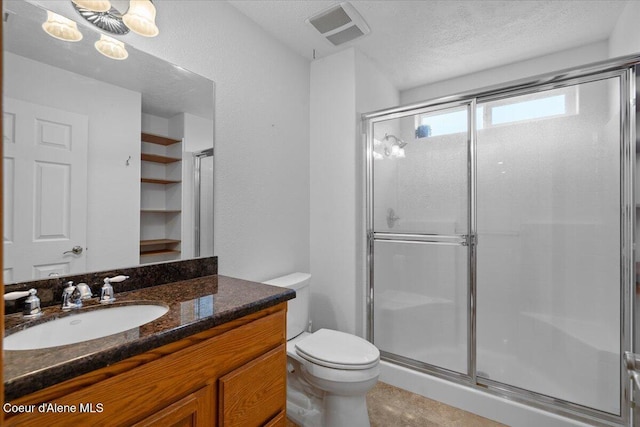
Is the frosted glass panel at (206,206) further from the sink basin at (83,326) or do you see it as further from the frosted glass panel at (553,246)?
the frosted glass panel at (553,246)

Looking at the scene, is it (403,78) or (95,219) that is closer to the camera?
(95,219)

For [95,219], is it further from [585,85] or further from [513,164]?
[585,85]

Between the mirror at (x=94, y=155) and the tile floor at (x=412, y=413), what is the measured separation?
1371mm

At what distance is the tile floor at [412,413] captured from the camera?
1783 mm

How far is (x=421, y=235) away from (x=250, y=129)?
1358 mm

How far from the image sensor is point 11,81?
3.53ft

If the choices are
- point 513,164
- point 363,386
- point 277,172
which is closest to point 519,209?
point 513,164

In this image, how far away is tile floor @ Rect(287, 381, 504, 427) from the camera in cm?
178

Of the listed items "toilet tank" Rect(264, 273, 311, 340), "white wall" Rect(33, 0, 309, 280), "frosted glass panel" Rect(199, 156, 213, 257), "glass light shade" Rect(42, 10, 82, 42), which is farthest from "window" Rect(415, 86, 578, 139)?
"glass light shade" Rect(42, 10, 82, 42)

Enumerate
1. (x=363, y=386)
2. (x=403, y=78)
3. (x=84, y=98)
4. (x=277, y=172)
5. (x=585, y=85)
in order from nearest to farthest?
(x=84, y=98), (x=363, y=386), (x=585, y=85), (x=277, y=172), (x=403, y=78)

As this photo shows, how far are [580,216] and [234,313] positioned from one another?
74.1 inches

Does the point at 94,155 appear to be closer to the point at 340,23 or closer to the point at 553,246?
the point at 340,23

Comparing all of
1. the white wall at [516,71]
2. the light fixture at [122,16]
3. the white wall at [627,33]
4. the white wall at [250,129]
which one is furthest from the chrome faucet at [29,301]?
the white wall at [627,33]

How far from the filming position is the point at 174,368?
91cm
